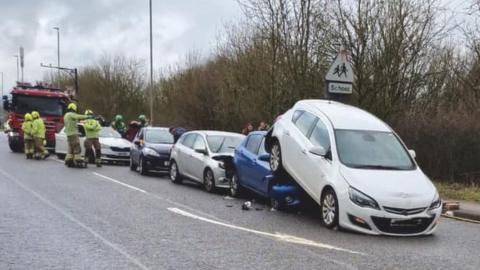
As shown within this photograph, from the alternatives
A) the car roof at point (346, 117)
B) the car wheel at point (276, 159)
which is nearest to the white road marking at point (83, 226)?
the car wheel at point (276, 159)

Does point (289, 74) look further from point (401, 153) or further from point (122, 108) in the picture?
point (122, 108)

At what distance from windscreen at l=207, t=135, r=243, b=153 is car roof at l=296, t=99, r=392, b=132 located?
4.04 m

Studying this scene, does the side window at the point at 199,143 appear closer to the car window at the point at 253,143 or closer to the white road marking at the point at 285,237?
the car window at the point at 253,143

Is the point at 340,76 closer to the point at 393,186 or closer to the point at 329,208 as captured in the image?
the point at 329,208

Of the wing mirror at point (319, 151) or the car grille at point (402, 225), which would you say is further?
→ the wing mirror at point (319, 151)

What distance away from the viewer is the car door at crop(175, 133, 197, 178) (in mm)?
16047

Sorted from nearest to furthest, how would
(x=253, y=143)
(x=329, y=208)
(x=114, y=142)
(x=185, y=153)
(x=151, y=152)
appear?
(x=329, y=208), (x=253, y=143), (x=185, y=153), (x=151, y=152), (x=114, y=142)

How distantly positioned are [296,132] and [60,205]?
4704 millimetres

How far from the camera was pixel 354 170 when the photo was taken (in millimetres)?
9633

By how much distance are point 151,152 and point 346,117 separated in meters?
9.12

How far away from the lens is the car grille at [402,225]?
9.07m

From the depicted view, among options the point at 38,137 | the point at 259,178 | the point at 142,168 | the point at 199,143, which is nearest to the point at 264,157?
the point at 259,178

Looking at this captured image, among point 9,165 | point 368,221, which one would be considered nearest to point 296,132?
point 368,221

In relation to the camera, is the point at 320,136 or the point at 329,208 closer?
the point at 329,208
